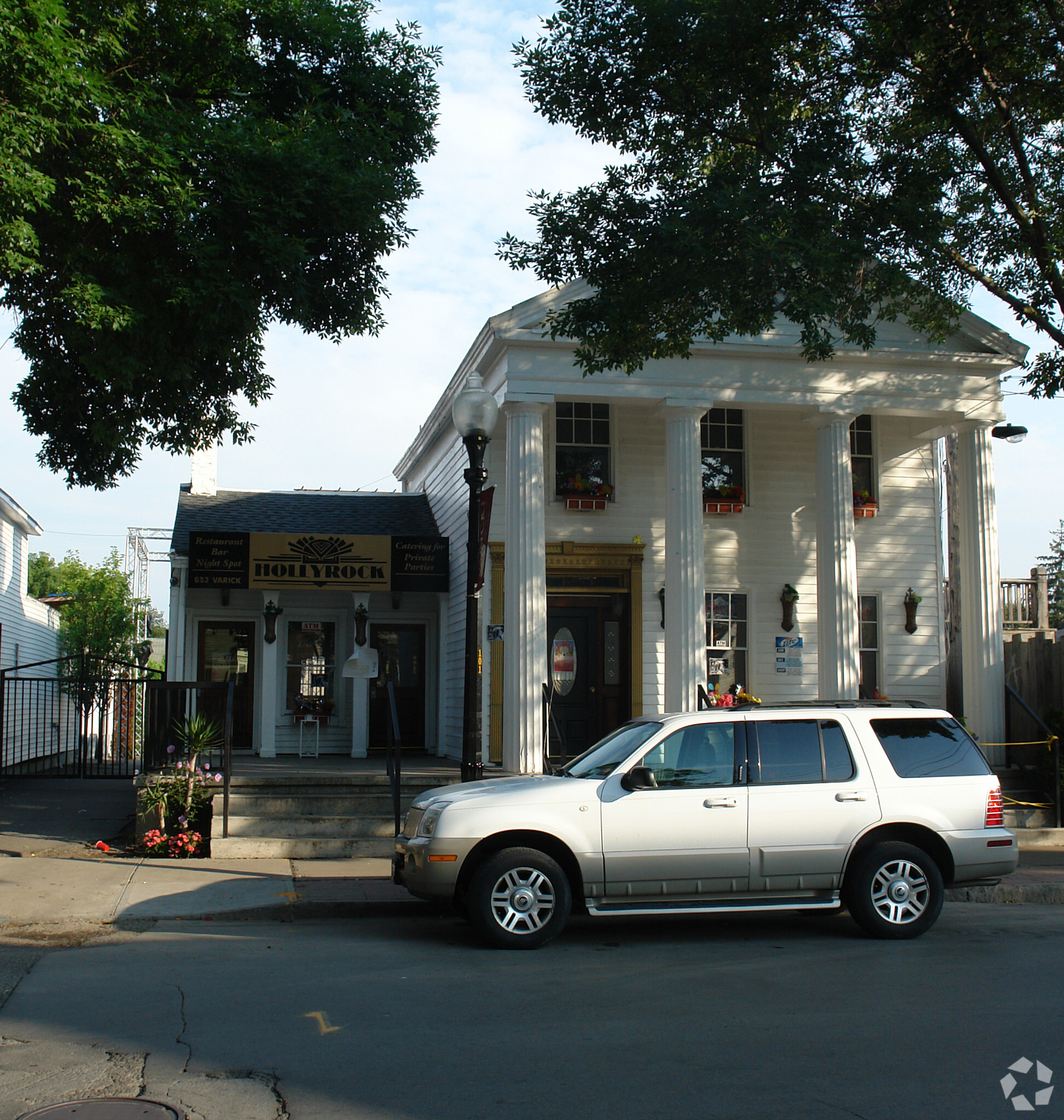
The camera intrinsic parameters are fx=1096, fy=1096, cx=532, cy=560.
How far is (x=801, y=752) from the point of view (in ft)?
27.1

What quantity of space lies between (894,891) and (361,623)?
11.2 m

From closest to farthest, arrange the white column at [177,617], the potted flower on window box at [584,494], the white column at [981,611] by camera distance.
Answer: the white column at [981,611] < the potted flower on window box at [584,494] < the white column at [177,617]

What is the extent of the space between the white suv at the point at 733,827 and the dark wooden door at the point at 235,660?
10.9 meters

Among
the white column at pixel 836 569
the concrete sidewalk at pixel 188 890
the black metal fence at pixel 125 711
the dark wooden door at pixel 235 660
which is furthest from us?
the dark wooden door at pixel 235 660

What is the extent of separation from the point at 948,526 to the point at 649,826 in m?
15.6

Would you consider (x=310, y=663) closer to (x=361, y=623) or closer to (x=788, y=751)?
(x=361, y=623)

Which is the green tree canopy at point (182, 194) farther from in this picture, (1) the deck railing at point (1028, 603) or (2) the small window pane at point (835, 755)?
(1) the deck railing at point (1028, 603)

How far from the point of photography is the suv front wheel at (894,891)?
26.3ft

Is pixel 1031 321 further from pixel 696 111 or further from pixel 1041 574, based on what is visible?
pixel 1041 574

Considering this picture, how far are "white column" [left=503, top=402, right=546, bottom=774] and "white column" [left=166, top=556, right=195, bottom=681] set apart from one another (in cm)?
570

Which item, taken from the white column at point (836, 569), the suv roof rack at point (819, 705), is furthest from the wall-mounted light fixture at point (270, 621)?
the suv roof rack at point (819, 705)

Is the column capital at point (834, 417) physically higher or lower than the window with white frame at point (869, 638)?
higher

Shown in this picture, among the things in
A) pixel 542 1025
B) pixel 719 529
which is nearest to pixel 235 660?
pixel 719 529

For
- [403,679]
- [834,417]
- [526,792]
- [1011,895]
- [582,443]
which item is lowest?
[1011,895]
